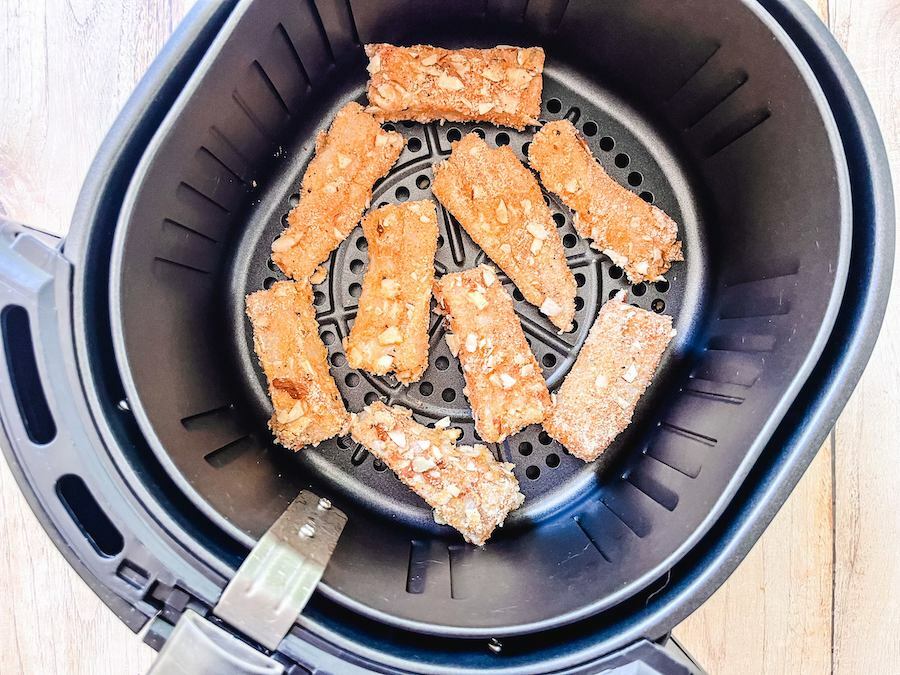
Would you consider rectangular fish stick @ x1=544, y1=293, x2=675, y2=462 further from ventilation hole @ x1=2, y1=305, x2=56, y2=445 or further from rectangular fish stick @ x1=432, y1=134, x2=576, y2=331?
ventilation hole @ x1=2, y1=305, x2=56, y2=445

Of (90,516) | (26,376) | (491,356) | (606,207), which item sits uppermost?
(606,207)

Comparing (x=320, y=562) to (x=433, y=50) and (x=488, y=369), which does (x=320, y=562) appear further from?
(x=433, y=50)

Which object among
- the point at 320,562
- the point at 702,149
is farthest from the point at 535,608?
the point at 702,149

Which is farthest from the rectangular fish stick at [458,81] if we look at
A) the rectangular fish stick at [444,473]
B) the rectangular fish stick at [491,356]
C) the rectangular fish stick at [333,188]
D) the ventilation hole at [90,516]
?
the ventilation hole at [90,516]

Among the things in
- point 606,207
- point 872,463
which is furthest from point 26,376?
point 872,463

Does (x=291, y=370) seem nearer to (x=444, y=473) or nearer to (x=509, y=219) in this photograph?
(x=444, y=473)

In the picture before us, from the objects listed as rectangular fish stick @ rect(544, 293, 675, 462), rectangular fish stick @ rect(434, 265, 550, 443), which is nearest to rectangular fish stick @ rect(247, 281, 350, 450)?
rectangular fish stick @ rect(434, 265, 550, 443)
